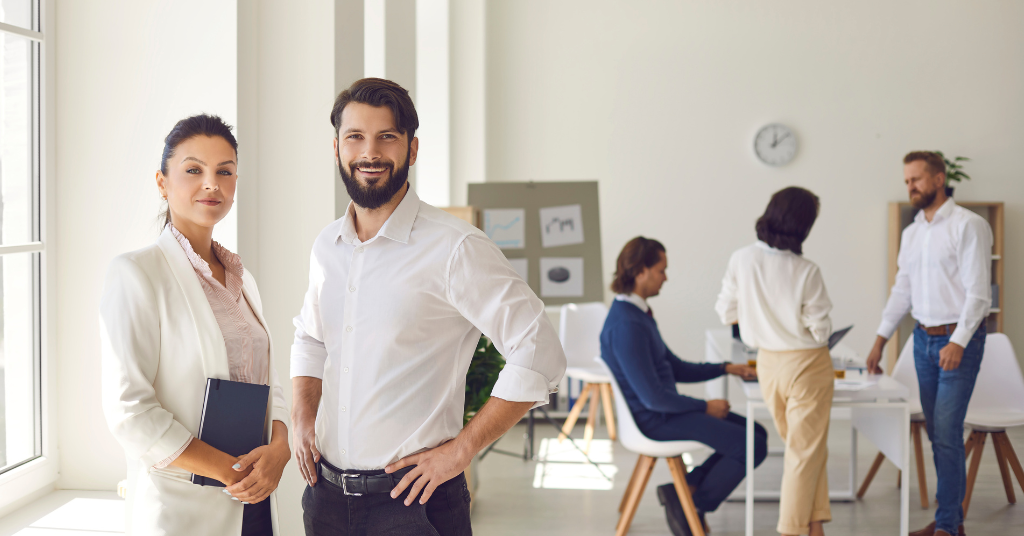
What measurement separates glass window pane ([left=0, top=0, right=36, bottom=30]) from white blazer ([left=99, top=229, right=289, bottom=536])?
890 millimetres

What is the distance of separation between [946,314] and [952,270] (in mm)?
206

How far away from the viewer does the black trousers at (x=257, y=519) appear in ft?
5.07

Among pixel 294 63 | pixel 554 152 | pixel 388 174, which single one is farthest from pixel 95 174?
pixel 554 152

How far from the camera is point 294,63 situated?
7.54 feet

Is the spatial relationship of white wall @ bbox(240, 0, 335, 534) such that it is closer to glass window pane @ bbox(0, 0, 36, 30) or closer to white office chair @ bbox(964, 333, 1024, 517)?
glass window pane @ bbox(0, 0, 36, 30)

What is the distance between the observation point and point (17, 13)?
6.22 ft

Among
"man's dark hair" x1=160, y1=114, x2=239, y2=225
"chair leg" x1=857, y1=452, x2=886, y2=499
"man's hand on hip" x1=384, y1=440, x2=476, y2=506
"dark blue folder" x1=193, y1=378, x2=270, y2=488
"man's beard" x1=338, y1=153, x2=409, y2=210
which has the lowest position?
"chair leg" x1=857, y1=452, x2=886, y2=499

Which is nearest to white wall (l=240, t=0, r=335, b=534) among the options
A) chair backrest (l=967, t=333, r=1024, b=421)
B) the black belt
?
the black belt

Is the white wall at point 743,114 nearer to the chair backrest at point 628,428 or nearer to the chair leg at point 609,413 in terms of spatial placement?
the chair leg at point 609,413

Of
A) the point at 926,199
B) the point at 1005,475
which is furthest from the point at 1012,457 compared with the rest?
the point at 926,199

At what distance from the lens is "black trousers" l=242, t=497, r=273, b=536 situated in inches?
60.8

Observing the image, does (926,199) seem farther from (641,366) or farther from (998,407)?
(641,366)

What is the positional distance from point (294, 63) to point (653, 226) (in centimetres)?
400

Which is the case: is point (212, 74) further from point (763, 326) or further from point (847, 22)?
point (847, 22)
